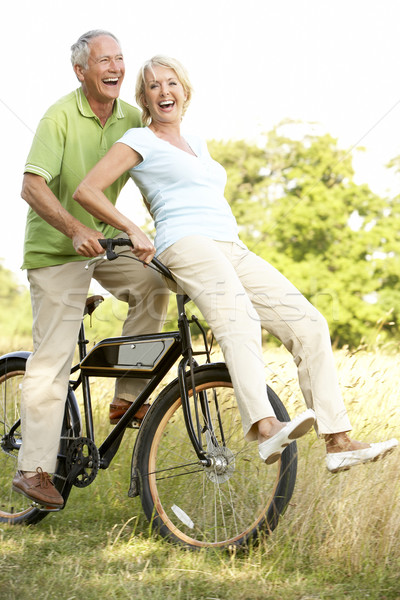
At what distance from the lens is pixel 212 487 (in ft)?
10.6

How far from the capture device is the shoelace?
10.7 ft

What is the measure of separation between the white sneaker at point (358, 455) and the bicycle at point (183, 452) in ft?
0.59

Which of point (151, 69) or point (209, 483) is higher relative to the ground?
point (151, 69)

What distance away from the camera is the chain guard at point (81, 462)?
3271mm

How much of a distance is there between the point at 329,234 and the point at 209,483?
18.1 meters

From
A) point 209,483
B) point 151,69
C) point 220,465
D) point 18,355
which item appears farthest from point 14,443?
point 151,69

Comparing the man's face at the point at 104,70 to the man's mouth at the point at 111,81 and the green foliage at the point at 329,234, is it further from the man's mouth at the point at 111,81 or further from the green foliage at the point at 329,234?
the green foliage at the point at 329,234

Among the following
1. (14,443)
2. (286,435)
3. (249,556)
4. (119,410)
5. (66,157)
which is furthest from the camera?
(14,443)

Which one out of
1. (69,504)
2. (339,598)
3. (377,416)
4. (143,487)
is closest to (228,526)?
(143,487)

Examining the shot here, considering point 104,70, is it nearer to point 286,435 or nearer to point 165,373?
point 165,373

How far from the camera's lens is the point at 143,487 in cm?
310

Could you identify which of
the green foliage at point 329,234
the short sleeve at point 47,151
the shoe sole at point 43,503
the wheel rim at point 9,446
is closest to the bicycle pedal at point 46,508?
the shoe sole at point 43,503

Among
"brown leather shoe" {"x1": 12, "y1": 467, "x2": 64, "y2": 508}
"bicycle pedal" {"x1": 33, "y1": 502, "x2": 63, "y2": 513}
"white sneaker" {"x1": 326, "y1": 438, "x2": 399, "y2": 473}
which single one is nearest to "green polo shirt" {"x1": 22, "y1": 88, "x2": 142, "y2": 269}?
"brown leather shoe" {"x1": 12, "y1": 467, "x2": 64, "y2": 508}

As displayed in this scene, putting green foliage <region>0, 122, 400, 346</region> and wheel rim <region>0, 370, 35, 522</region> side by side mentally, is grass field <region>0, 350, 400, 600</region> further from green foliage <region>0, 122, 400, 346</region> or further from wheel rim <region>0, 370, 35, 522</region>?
green foliage <region>0, 122, 400, 346</region>
